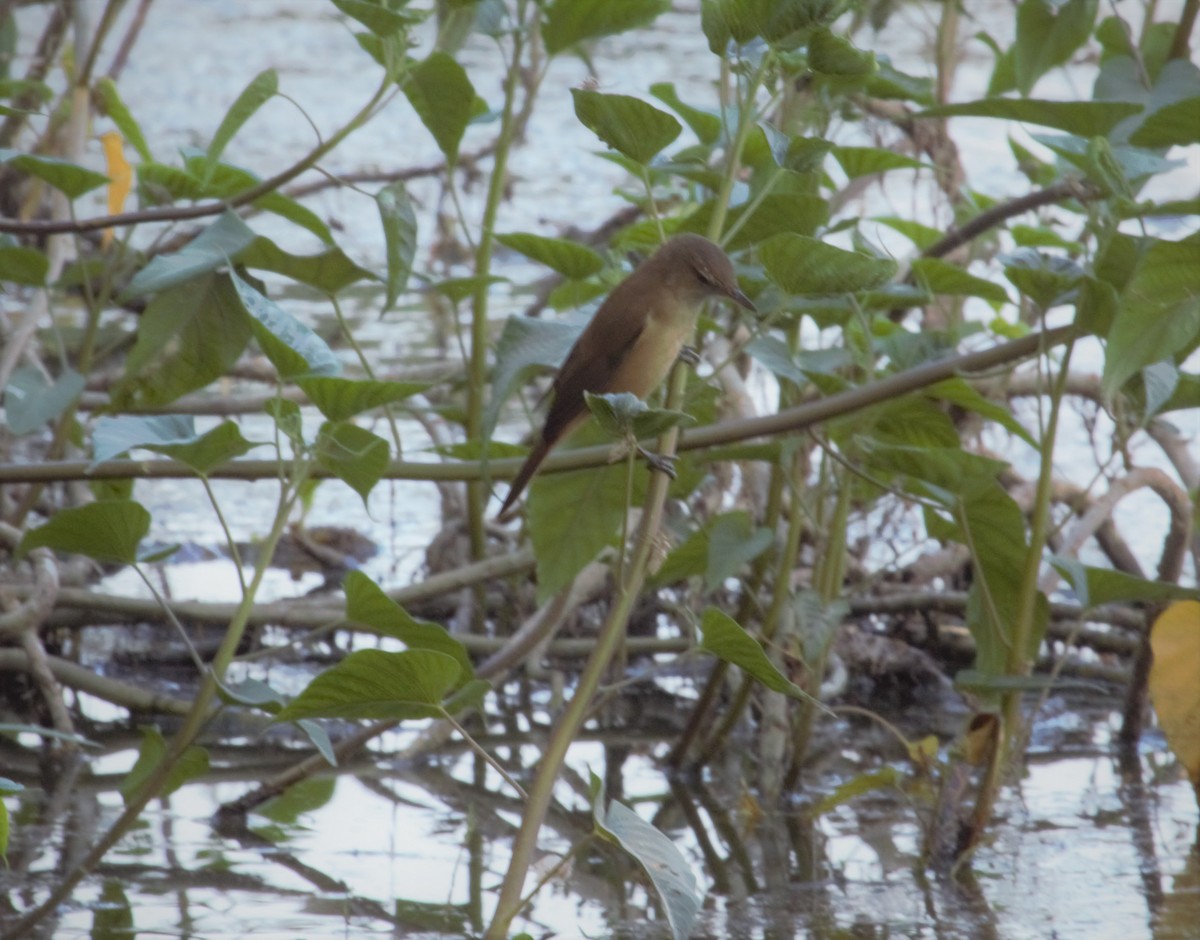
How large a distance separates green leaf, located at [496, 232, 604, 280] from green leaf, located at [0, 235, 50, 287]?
0.61m

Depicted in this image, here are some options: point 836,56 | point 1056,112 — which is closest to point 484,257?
point 1056,112

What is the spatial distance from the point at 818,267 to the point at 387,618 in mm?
574

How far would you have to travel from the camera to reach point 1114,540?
320cm

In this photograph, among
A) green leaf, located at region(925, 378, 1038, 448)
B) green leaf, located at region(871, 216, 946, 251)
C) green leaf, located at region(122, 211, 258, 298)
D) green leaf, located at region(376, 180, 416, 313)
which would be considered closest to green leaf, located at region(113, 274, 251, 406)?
green leaf, located at region(122, 211, 258, 298)

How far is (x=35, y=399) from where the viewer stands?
222 cm

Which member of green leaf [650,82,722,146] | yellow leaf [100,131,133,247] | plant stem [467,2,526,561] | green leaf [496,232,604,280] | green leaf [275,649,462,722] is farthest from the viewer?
yellow leaf [100,131,133,247]

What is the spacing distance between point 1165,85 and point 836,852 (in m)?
1.12

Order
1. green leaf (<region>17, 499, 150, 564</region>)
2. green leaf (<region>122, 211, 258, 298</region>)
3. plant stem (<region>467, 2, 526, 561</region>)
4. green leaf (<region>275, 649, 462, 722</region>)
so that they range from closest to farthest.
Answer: green leaf (<region>275, 649, 462, 722</region>) < green leaf (<region>17, 499, 150, 564</region>) < green leaf (<region>122, 211, 258, 298</region>) < plant stem (<region>467, 2, 526, 561</region>)

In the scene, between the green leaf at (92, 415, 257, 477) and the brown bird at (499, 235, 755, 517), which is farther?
the brown bird at (499, 235, 755, 517)

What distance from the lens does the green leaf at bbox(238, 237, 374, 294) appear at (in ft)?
6.88

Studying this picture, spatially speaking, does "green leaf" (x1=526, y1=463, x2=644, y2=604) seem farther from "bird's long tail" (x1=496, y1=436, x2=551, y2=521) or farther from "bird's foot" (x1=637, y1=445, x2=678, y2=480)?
"bird's foot" (x1=637, y1=445, x2=678, y2=480)

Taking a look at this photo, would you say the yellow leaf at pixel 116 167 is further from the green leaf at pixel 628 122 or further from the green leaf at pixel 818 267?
the green leaf at pixel 818 267

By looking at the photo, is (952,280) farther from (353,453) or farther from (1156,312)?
(353,453)

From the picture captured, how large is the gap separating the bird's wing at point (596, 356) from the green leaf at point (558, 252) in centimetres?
24
